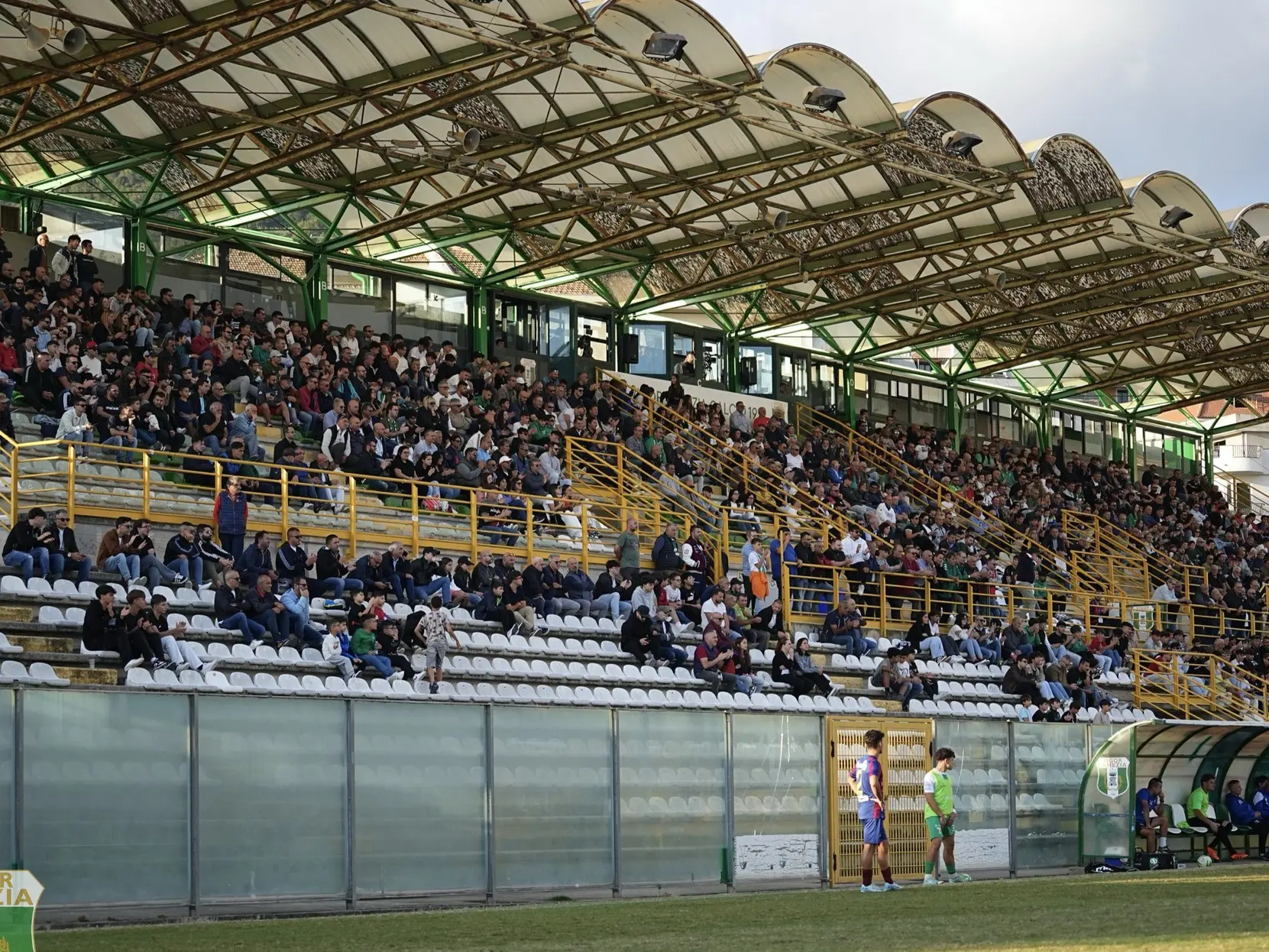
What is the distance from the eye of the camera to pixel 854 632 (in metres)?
28.2

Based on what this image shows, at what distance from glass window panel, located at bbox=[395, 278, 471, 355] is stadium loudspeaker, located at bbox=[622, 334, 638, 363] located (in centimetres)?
407

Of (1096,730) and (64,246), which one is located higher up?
(64,246)

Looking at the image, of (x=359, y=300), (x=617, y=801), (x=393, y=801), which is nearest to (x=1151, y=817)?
(x=617, y=801)

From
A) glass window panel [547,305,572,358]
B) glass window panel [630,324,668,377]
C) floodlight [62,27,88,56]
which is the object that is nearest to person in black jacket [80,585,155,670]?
floodlight [62,27,88,56]

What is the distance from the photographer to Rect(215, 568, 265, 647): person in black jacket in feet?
63.9

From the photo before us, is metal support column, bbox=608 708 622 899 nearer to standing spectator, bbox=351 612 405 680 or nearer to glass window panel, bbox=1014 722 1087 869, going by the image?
standing spectator, bbox=351 612 405 680

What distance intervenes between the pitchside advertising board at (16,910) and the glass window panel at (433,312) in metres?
29.1

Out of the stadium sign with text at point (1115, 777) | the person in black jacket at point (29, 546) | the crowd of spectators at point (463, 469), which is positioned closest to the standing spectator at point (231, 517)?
the crowd of spectators at point (463, 469)

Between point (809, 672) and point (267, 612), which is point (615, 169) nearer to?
point (809, 672)

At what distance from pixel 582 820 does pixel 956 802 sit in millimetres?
5479

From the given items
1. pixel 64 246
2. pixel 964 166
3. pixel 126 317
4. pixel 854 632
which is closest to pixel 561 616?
pixel 854 632

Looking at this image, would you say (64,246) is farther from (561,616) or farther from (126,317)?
(561,616)

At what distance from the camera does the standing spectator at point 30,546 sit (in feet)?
61.9

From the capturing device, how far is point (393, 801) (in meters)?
15.9
